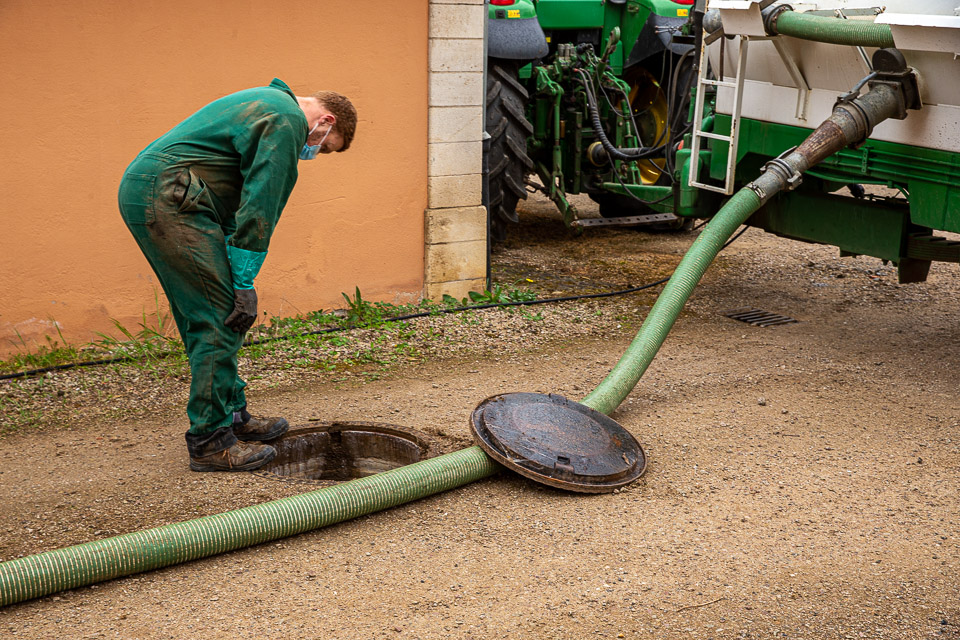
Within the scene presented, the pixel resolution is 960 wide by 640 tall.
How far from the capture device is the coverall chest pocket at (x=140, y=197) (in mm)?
3715

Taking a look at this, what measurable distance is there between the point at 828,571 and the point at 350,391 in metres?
2.62

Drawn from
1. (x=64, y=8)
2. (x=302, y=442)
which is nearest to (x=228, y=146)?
(x=302, y=442)

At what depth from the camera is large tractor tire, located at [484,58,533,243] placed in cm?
757

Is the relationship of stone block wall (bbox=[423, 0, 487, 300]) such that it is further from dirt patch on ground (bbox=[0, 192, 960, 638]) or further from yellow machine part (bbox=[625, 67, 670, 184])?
yellow machine part (bbox=[625, 67, 670, 184])

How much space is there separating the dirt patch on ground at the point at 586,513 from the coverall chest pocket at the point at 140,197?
41.5 inches

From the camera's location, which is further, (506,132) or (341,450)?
(506,132)

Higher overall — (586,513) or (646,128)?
(646,128)

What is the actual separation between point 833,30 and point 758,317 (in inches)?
89.3

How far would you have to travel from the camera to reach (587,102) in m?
8.10

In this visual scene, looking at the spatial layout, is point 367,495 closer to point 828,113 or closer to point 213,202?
point 213,202

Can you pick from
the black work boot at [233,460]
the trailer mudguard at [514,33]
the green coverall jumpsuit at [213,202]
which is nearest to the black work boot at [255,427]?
the black work boot at [233,460]

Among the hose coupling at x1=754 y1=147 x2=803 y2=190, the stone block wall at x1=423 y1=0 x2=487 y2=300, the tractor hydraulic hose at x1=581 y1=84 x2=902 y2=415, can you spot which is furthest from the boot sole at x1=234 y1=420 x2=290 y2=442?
the hose coupling at x1=754 y1=147 x2=803 y2=190

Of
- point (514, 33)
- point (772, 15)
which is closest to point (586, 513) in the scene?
point (772, 15)

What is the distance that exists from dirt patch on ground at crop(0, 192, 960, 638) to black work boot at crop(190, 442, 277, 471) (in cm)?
9
